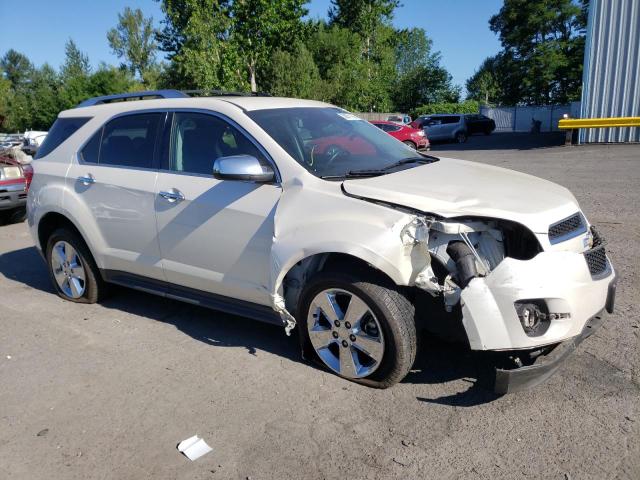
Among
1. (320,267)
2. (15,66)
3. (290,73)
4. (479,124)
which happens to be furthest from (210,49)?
(15,66)

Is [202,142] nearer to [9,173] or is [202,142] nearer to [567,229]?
[567,229]

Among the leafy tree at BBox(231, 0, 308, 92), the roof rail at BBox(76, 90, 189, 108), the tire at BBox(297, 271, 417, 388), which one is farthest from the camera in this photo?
the leafy tree at BBox(231, 0, 308, 92)

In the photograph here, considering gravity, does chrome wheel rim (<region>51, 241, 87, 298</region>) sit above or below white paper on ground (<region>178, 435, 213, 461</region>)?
above

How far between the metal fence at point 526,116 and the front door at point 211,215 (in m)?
40.1

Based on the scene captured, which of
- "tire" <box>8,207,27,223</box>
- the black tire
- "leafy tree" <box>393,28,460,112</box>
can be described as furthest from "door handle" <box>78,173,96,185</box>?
"leafy tree" <box>393,28,460,112</box>

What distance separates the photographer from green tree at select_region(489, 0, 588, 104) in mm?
49281

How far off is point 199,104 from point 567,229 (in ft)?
9.15

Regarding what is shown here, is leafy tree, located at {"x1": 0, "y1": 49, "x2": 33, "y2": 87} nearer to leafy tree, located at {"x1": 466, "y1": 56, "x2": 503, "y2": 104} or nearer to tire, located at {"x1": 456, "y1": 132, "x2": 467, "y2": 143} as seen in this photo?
leafy tree, located at {"x1": 466, "y1": 56, "x2": 503, "y2": 104}

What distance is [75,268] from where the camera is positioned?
533 centimetres

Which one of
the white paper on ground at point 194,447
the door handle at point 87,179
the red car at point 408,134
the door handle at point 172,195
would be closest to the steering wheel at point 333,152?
the door handle at point 172,195

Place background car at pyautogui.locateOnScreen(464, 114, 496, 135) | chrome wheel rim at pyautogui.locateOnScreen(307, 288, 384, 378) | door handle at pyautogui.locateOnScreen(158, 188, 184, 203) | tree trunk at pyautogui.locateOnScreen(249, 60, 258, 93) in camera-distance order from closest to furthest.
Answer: chrome wheel rim at pyautogui.locateOnScreen(307, 288, 384, 378)
door handle at pyautogui.locateOnScreen(158, 188, 184, 203)
background car at pyautogui.locateOnScreen(464, 114, 496, 135)
tree trunk at pyautogui.locateOnScreen(249, 60, 258, 93)

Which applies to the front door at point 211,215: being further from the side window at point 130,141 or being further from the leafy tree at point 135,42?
the leafy tree at point 135,42

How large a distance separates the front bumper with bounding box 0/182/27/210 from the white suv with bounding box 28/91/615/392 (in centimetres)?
539

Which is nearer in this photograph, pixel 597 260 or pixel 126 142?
pixel 597 260
